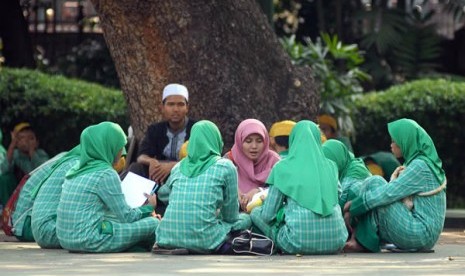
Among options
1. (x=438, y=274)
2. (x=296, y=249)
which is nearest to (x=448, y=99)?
(x=296, y=249)

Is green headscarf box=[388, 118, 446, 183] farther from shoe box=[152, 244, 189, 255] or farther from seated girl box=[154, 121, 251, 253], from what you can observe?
shoe box=[152, 244, 189, 255]

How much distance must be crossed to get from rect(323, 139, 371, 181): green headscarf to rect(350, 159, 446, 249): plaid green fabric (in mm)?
691

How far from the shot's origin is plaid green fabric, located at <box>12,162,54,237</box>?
42.1 feet

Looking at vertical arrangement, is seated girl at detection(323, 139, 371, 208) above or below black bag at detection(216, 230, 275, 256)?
above

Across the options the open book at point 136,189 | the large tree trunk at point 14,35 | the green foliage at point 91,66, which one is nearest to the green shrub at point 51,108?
the green foliage at point 91,66

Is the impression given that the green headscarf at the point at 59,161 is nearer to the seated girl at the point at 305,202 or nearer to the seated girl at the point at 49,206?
the seated girl at the point at 49,206

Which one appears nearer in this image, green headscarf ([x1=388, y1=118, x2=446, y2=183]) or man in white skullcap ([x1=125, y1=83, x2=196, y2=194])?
green headscarf ([x1=388, y1=118, x2=446, y2=183])

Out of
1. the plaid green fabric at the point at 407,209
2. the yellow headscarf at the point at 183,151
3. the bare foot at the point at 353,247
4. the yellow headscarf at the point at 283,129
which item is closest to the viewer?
the plaid green fabric at the point at 407,209

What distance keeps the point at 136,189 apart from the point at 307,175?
1.69 m

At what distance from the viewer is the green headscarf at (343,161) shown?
40.4 ft

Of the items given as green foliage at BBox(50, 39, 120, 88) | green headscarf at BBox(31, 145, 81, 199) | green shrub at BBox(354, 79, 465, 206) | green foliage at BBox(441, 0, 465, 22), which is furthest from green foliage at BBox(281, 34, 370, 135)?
green headscarf at BBox(31, 145, 81, 199)

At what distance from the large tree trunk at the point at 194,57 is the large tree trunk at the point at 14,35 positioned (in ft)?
23.5

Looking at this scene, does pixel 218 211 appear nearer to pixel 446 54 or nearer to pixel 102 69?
pixel 102 69

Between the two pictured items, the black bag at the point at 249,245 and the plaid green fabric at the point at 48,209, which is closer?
the black bag at the point at 249,245
